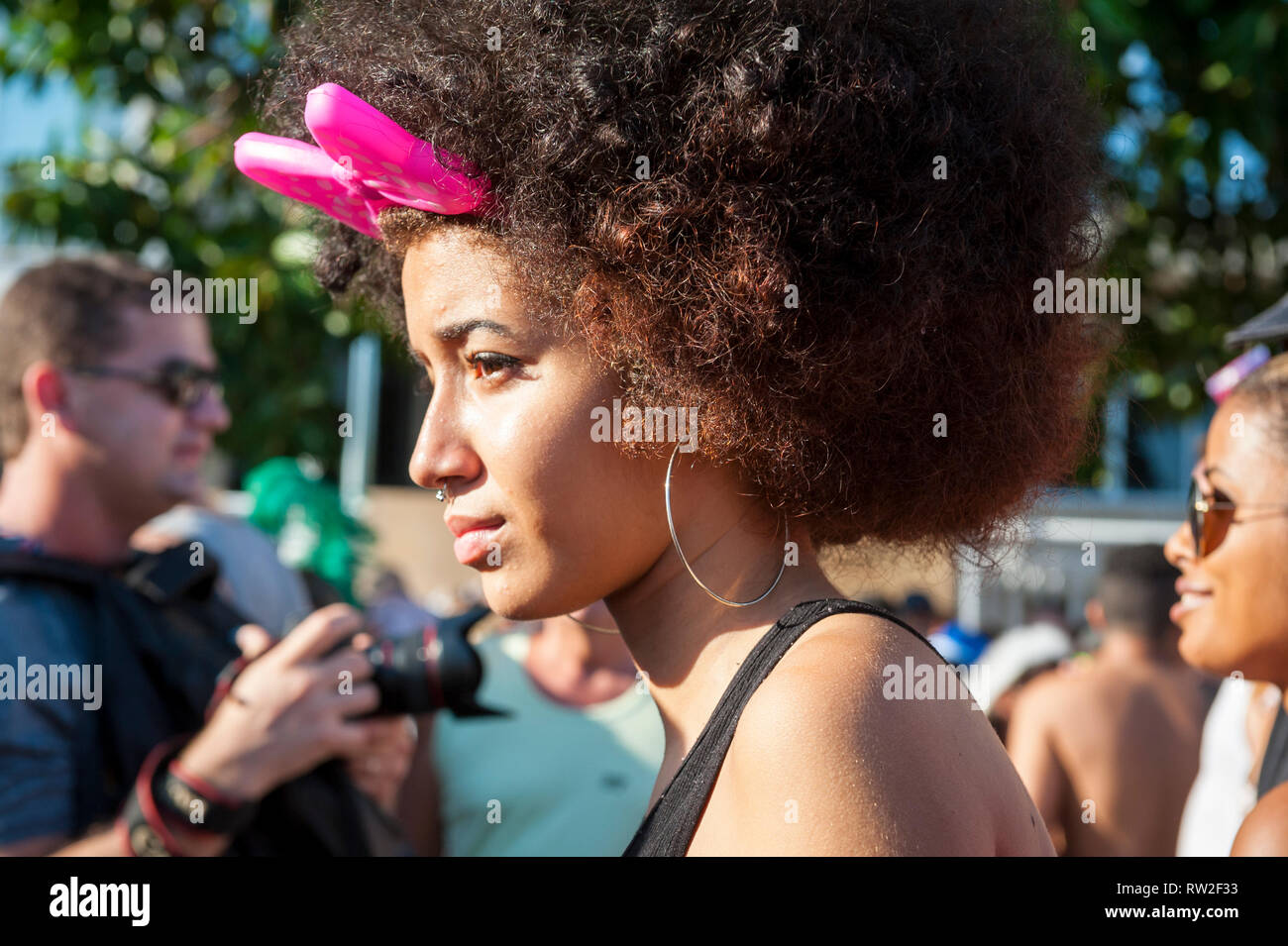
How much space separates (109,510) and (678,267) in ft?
7.81

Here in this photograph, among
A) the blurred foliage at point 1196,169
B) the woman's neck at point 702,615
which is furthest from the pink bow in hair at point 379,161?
the blurred foliage at point 1196,169

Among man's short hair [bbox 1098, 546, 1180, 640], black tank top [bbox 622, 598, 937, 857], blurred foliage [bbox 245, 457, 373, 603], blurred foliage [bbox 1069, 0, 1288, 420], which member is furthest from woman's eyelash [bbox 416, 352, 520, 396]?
man's short hair [bbox 1098, 546, 1180, 640]

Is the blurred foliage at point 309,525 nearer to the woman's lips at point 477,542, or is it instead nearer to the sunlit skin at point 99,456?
the sunlit skin at point 99,456

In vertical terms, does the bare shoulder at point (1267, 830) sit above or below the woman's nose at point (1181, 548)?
below

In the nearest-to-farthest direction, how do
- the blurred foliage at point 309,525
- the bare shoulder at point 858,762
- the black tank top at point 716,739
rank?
1. the bare shoulder at point 858,762
2. the black tank top at point 716,739
3. the blurred foliage at point 309,525

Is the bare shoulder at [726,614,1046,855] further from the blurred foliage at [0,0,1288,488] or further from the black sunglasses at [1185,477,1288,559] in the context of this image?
the blurred foliage at [0,0,1288,488]

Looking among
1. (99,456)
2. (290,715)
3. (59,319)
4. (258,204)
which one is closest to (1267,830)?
(290,715)

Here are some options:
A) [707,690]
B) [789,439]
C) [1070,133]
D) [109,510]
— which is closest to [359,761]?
[109,510]

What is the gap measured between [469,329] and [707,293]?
323 millimetres

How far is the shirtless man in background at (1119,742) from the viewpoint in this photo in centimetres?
414

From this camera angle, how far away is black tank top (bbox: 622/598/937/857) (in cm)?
139

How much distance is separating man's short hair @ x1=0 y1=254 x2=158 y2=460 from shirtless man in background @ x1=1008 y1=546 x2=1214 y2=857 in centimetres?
345
